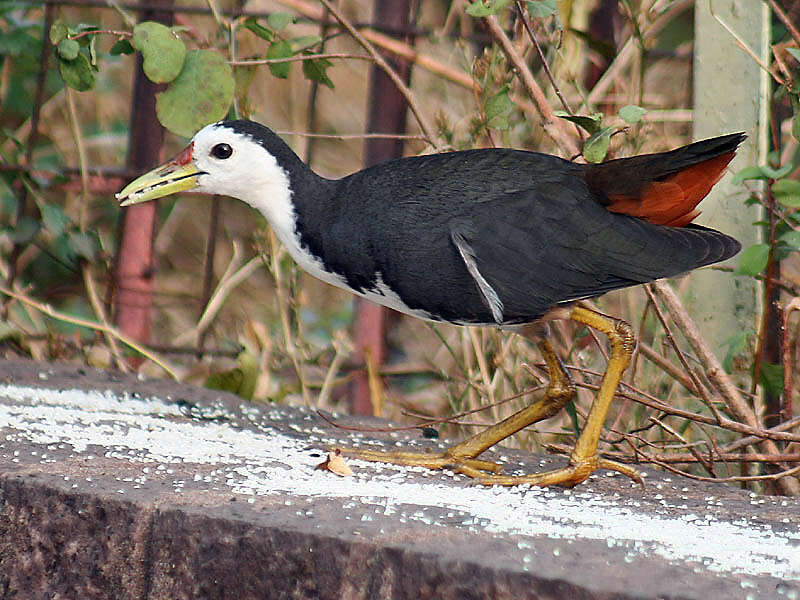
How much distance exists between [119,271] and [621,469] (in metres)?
2.37

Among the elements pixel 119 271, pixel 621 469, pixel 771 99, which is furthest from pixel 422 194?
pixel 119 271

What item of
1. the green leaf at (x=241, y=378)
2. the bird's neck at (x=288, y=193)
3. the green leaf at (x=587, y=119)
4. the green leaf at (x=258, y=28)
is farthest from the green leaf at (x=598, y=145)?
the green leaf at (x=241, y=378)

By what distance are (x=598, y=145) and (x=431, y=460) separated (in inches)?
31.7

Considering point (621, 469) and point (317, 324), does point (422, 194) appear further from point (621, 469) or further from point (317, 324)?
point (317, 324)

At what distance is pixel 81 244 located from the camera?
4.31m

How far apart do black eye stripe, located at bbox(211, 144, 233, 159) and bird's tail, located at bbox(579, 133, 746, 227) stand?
0.78 metres

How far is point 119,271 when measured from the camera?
4.28 metres

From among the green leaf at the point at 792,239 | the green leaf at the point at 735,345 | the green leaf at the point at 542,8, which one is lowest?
the green leaf at the point at 735,345

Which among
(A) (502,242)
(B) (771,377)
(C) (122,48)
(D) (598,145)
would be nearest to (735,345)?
(B) (771,377)

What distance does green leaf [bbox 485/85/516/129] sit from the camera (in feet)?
9.66

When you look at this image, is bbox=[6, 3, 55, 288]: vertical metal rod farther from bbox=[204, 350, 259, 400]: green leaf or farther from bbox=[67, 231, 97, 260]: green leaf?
bbox=[204, 350, 259, 400]: green leaf

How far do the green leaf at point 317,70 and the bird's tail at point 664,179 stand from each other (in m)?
1.04

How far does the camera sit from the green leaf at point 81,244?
4301 mm

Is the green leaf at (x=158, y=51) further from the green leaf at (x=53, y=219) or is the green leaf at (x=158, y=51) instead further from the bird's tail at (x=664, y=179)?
the green leaf at (x=53, y=219)
